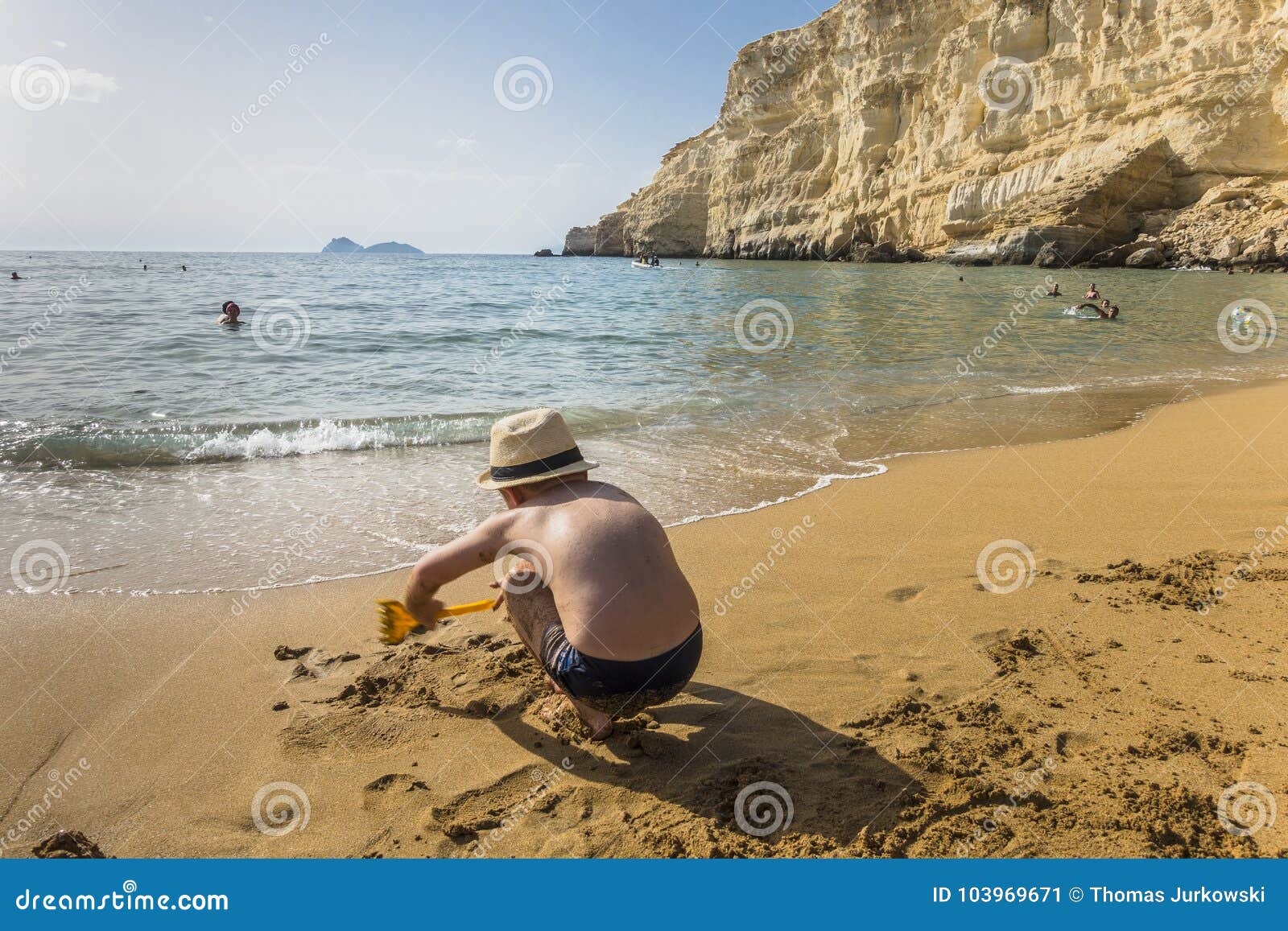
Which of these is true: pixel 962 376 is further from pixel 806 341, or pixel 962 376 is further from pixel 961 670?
pixel 961 670

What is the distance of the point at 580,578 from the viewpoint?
7.75ft

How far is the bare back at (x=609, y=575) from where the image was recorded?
234cm

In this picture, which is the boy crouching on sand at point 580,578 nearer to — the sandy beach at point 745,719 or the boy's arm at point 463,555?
the boy's arm at point 463,555

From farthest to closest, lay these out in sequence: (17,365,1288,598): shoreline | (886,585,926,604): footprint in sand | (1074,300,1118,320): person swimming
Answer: (1074,300,1118,320): person swimming → (17,365,1288,598): shoreline → (886,585,926,604): footprint in sand

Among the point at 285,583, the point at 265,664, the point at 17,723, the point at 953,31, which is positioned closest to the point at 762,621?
the point at 265,664

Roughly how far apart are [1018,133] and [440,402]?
46073mm

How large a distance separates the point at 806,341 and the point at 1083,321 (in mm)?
7602

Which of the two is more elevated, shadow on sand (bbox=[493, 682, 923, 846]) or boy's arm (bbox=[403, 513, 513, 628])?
boy's arm (bbox=[403, 513, 513, 628])

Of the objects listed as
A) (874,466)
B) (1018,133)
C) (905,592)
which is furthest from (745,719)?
(1018,133)

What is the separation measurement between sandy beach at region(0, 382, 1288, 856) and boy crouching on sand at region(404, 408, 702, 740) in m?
0.35

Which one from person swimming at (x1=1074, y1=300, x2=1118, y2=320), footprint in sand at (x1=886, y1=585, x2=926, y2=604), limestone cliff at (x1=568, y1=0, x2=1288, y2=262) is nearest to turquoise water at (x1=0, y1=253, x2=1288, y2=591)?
person swimming at (x1=1074, y1=300, x2=1118, y2=320)

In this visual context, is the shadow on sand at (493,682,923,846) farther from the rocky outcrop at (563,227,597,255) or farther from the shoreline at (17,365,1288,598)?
the rocky outcrop at (563,227,597,255)

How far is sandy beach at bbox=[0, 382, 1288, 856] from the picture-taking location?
2.19 metres

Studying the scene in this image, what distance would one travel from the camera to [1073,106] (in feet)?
133
